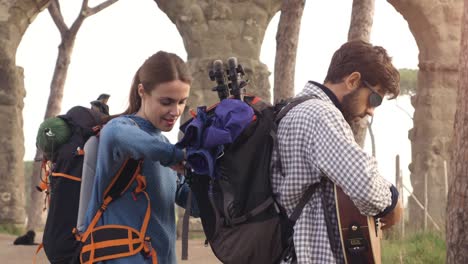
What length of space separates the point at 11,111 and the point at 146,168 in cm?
1271

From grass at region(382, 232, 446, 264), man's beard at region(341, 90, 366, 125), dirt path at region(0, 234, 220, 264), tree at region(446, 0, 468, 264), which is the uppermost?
man's beard at region(341, 90, 366, 125)

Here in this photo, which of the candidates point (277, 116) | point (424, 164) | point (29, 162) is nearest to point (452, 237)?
point (277, 116)

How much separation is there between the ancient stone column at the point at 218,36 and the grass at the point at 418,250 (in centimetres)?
432

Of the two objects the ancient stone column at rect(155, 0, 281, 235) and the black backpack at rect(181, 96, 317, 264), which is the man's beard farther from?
the ancient stone column at rect(155, 0, 281, 235)

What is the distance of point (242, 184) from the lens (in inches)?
118

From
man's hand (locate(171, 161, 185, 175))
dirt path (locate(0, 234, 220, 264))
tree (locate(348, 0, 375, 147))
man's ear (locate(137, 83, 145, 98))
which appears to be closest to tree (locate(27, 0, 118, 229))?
dirt path (locate(0, 234, 220, 264))

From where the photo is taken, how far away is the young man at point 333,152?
285 centimetres

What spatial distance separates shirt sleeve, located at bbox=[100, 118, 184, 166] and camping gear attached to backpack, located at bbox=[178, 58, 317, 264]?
0.20m

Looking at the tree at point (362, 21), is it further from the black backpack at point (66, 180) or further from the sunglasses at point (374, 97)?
the sunglasses at point (374, 97)

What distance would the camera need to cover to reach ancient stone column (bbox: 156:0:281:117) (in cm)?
1499

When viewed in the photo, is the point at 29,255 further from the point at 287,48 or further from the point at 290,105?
the point at 290,105

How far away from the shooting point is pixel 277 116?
3082mm

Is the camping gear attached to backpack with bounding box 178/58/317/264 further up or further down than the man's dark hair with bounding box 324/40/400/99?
further down

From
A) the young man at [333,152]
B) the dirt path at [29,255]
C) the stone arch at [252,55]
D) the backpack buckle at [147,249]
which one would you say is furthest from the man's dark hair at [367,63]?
the stone arch at [252,55]
